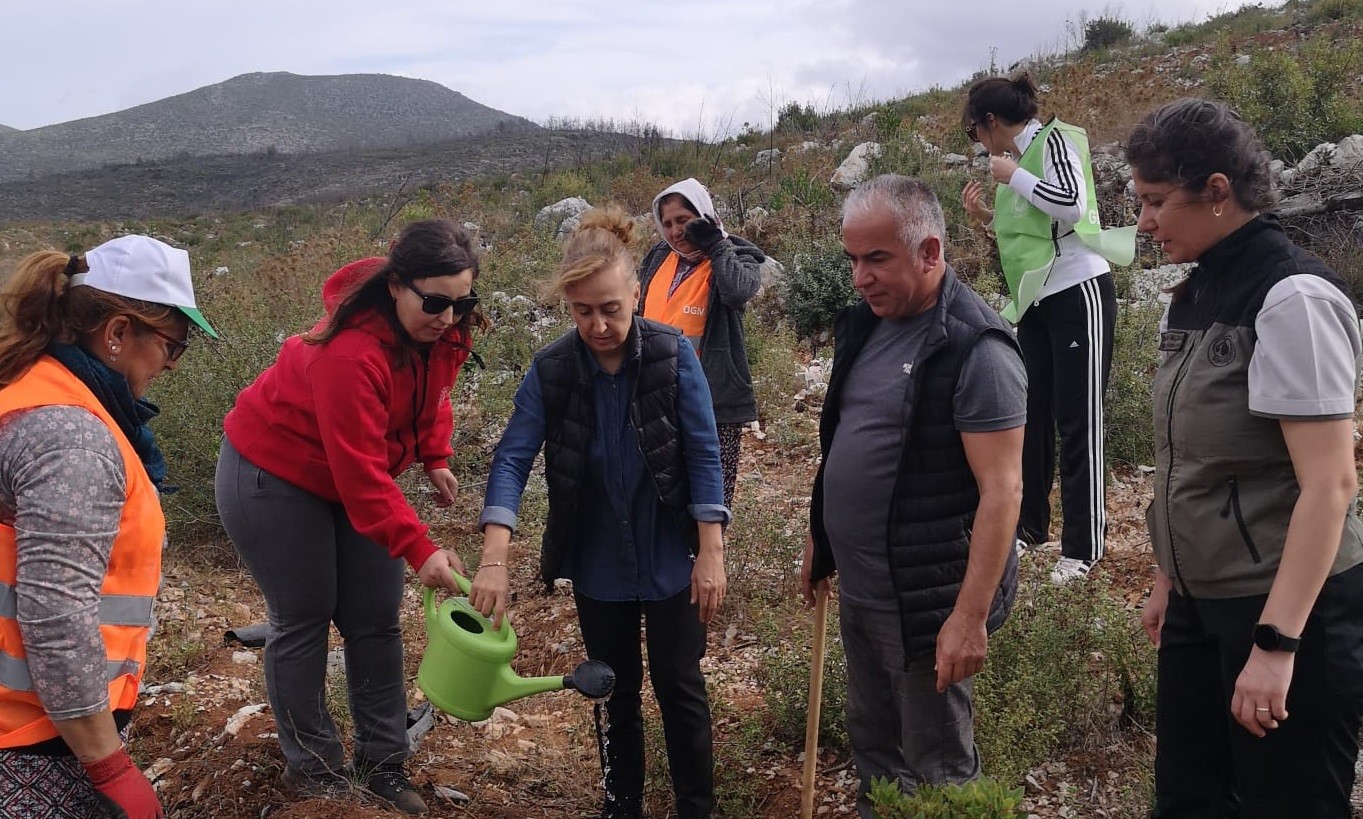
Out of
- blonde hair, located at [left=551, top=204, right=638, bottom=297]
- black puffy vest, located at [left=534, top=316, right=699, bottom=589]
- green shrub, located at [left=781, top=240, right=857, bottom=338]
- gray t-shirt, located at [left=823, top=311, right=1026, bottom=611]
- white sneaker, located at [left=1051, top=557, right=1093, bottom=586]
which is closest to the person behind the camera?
gray t-shirt, located at [left=823, top=311, right=1026, bottom=611]

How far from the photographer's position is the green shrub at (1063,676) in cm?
271

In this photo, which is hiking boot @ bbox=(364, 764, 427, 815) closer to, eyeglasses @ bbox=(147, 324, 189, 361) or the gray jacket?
eyeglasses @ bbox=(147, 324, 189, 361)

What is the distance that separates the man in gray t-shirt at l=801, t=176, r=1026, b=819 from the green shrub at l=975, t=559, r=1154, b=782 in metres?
0.50

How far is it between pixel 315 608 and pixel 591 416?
931mm

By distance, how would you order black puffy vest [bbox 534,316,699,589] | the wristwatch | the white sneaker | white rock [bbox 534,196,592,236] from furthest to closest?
white rock [bbox 534,196,592,236], the white sneaker, black puffy vest [bbox 534,316,699,589], the wristwatch

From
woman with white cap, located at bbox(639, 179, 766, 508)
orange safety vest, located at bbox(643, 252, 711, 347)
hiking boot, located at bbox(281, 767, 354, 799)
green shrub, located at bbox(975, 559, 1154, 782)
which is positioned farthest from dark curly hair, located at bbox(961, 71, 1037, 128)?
hiking boot, located at bbox(281, 767, 354, 799)

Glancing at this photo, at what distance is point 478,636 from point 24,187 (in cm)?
4300

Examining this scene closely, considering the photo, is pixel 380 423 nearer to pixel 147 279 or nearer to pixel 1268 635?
pixel 147 279

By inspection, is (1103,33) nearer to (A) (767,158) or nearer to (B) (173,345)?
(A) (767,158)

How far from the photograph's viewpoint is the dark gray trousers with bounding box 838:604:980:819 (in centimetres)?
215

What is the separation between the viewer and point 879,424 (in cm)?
210

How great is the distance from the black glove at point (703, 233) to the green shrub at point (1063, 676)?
1695 mm

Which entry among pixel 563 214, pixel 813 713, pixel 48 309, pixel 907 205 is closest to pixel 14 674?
pixel 48 309

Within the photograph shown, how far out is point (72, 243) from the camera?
22688mm
